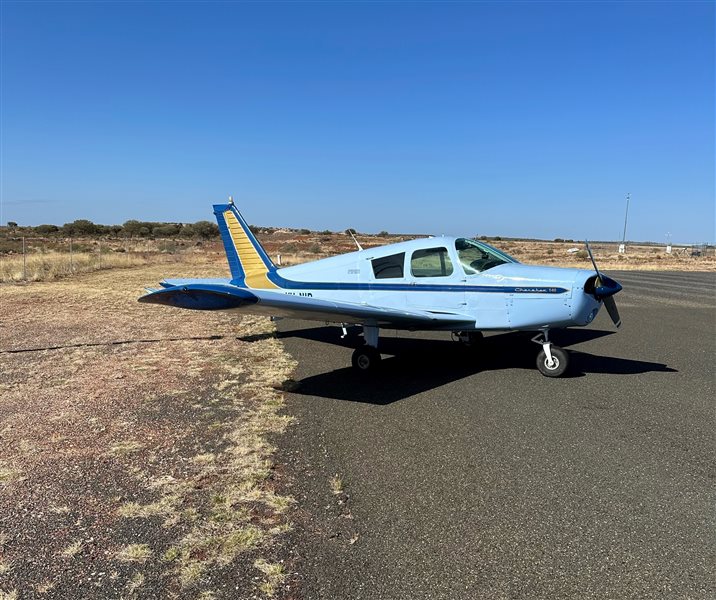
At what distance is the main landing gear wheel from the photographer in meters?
7.41

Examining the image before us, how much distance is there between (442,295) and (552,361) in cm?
184

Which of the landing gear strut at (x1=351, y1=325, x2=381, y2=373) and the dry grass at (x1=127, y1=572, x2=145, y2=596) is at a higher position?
the landing gear strut at (x1=351, y1=325, x2=381, y2=373)

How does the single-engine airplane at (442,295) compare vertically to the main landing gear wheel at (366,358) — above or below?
above

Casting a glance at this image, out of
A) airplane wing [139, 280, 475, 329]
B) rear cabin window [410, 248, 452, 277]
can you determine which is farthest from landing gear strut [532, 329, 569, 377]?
rear cabin window [410, 248, 452, 277]

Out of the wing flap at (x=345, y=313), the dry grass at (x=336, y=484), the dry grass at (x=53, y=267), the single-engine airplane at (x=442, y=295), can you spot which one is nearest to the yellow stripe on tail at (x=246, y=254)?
the single-engine airplane at (x=442, y=295)

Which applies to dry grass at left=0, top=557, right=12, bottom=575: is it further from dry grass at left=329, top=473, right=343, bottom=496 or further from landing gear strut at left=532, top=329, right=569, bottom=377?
landing gear strut at left=532, top=329, right=569, bottom=377

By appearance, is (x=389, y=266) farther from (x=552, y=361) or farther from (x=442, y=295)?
(x=552, y=361)

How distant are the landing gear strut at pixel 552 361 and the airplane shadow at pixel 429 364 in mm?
395

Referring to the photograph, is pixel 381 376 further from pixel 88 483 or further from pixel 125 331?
pixel 125 331

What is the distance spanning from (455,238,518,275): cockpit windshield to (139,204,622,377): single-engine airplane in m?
0.02

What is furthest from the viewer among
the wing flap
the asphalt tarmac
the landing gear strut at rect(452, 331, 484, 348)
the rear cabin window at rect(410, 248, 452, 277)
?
the landing gear strut at rect(452, 331, 484, 348)

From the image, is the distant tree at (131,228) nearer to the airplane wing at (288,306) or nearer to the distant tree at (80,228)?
the distant tree at (80,228)

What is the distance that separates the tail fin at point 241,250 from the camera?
33.2 feet

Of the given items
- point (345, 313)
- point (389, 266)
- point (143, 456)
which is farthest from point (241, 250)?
point (143, 456)
